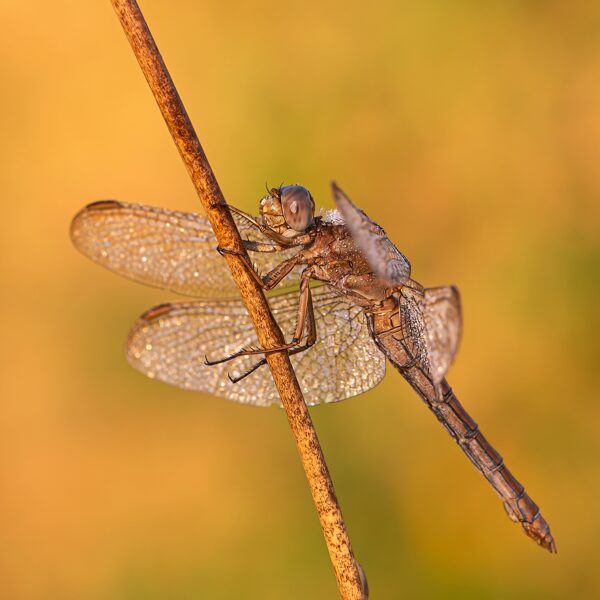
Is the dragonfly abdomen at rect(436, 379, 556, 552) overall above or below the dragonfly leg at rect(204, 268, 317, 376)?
below

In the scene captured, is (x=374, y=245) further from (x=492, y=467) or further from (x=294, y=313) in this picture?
(x=492, y=467)

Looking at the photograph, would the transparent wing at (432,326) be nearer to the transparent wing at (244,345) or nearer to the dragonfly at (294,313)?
the dragonfly at (294,313)

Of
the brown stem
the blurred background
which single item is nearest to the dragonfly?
the brown stem

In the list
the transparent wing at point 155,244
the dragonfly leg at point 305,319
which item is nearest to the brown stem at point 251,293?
the dragonfly leg at point 305,319

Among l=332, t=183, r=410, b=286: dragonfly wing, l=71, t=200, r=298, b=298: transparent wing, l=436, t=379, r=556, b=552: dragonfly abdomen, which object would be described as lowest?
l=436, t=379, r=556, b=552: dragonfly abdomen

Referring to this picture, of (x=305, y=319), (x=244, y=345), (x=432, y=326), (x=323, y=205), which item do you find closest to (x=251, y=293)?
(x=305, y=319)

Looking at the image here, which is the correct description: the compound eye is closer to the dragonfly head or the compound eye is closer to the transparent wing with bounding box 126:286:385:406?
the dragonfly head
